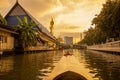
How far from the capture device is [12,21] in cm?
6081

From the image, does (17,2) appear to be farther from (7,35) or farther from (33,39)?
(7,35)

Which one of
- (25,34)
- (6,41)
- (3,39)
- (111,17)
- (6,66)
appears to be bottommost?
(6,66)

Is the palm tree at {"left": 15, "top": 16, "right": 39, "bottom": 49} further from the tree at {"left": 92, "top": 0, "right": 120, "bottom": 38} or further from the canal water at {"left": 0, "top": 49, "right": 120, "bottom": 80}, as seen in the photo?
the canal water at {"left": 0, "top": 49, "right": 120, "bottom": 80}

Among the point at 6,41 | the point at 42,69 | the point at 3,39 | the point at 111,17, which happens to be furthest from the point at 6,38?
the point at 42,69

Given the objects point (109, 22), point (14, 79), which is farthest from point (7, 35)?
point (14, 79)

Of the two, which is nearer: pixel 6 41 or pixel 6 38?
pixel 6 41

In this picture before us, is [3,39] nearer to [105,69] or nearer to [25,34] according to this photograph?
[25,34]

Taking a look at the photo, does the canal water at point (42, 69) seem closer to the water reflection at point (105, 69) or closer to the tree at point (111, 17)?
the water reflection at point (105, 69)

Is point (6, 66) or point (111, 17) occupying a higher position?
point (111, 17)

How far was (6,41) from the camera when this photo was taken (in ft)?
122

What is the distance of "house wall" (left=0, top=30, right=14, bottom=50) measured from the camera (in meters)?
35.0

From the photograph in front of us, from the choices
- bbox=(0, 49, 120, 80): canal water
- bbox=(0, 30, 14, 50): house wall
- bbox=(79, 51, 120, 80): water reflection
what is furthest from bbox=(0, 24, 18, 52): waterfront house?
bbox=(79, 51, 120, 80): water reflection

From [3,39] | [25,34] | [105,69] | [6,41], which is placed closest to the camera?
[105,69]

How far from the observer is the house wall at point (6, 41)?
35044mm
